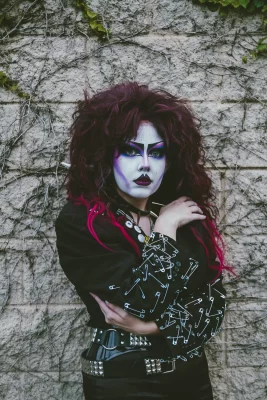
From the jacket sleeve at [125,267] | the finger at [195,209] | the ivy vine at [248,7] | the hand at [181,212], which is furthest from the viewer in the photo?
the ivy vine at [248,7]

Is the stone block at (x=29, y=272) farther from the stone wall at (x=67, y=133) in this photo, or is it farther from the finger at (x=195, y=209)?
the finger at (x=195, y=209)

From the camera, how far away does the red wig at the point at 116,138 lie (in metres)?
1.91

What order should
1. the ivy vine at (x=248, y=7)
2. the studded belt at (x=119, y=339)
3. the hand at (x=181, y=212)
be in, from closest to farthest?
the studded belt at (x=119, y=339), the hand at (x=181, y=212), the ivy vine at (x=248, y=7)

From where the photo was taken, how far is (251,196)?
2670mm

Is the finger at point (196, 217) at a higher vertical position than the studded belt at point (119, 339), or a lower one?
higher

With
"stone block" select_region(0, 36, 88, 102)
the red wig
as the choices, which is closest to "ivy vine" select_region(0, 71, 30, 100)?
"stone block" select_region(0, 36, 88, 102)

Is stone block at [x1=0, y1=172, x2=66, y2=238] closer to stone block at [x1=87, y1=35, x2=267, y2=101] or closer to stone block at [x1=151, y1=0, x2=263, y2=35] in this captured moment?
stone block at [x1=87, y1=35, x2=267, y2=101]

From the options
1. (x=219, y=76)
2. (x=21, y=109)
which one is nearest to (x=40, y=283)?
(x=21, y=109)

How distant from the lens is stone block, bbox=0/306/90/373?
264cm

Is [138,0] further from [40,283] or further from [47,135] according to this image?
[40,283]

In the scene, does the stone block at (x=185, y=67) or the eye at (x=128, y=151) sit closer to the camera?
the eye at (x=128, y=151)

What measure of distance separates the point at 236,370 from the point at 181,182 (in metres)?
1.19

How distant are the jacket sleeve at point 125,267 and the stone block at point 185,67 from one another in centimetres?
106

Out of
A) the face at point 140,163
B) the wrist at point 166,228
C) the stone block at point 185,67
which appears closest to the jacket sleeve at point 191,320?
the wrist at point 166,228
